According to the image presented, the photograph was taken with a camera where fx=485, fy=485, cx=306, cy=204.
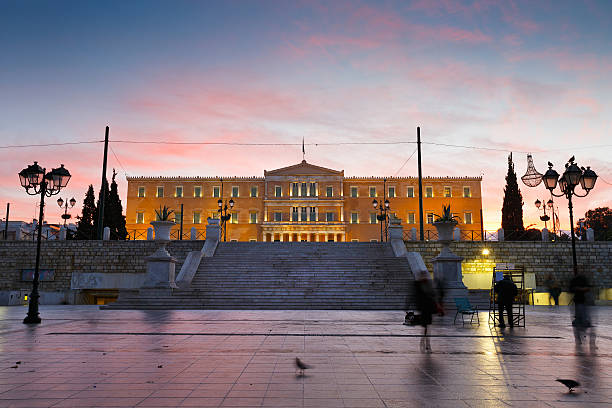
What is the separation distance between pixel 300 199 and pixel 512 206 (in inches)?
1154

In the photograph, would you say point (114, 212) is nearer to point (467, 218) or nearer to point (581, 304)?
point (467, 218)

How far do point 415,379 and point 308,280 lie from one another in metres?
16.2

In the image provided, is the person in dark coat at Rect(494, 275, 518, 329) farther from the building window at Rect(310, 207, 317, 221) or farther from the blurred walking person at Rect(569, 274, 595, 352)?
the building window at Rect(310, 207, 317, 221)

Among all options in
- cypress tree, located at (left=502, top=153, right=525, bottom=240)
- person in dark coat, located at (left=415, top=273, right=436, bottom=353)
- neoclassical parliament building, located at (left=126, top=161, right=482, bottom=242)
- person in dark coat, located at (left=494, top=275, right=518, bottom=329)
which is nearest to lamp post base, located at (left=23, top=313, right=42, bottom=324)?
person in dark coat, located at (left=415, top=273, right=436, bottom=353)

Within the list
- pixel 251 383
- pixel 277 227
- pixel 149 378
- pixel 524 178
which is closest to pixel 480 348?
pixel 251 383

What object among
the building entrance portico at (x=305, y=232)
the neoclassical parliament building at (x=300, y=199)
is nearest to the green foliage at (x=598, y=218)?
the neoclassical parliament building at (x=300, y=199)

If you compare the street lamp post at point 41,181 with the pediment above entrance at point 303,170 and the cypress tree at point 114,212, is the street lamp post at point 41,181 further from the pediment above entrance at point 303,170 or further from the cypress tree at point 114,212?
the pediment above entrance at point 303,170

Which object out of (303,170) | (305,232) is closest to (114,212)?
(305,232)

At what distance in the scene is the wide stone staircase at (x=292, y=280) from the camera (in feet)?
63.5

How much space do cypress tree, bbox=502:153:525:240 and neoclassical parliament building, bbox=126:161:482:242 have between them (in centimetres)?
1440

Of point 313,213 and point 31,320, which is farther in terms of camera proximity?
point 313,213

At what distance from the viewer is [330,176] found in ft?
240

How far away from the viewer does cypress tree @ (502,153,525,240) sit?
5697 cm

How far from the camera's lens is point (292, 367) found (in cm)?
680
